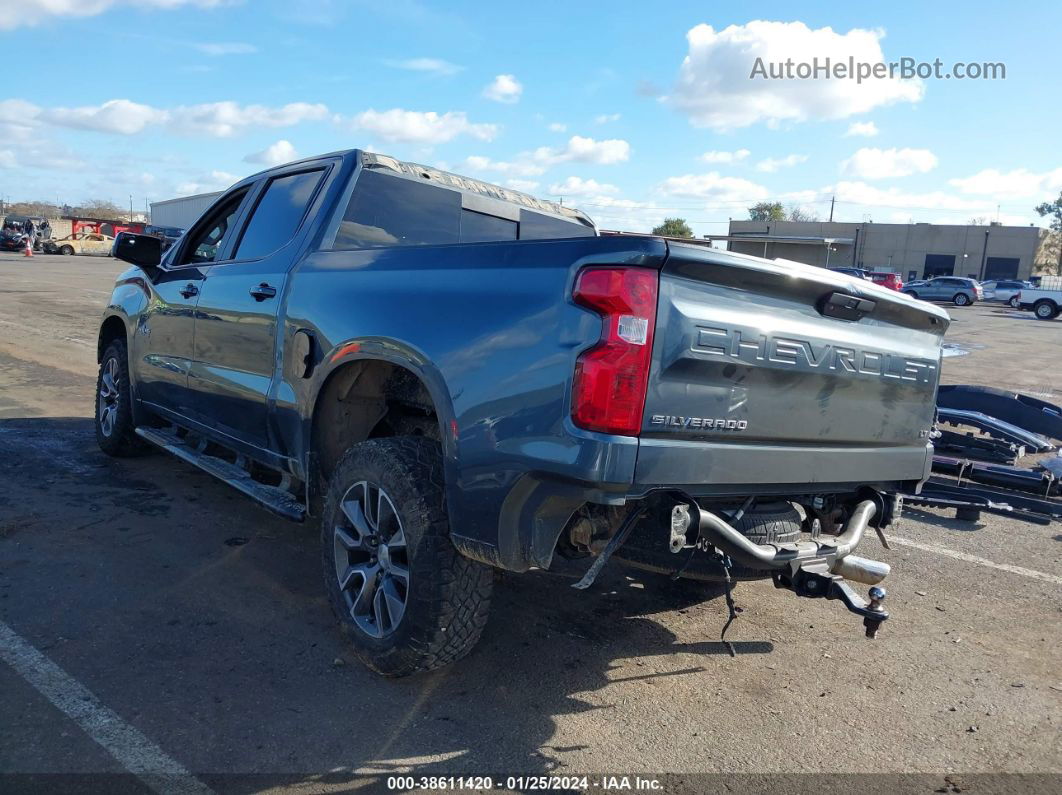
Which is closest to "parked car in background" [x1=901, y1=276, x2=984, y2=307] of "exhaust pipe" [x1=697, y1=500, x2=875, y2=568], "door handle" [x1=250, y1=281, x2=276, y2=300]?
"exhaust pipe" [x1=697, y1=500, x2=875, y2=568]

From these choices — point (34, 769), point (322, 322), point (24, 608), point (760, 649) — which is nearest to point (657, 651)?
point (760, 649)

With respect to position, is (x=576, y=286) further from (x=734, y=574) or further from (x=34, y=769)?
(x=34, y=769)

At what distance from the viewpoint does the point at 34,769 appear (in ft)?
8.73

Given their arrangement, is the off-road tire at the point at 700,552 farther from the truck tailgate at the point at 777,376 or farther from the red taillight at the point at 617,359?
the red taillight at the point at 617,359

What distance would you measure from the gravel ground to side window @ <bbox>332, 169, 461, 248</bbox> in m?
1.77

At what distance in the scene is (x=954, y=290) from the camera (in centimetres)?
4412

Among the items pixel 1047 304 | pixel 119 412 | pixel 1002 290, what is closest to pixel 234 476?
pixel 119 412

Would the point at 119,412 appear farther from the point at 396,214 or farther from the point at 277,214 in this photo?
the point at 396,214

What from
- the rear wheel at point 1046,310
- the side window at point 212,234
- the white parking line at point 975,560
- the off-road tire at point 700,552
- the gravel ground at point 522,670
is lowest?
the gravel ground at point 522,670

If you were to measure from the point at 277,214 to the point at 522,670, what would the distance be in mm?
2752

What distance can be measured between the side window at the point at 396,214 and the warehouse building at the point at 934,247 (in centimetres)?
6604

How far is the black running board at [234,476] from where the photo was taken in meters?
3.95

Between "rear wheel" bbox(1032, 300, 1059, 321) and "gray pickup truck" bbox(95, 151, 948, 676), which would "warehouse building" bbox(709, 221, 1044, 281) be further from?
"gray pickup truck" bbox(95, 151, 948, 676)

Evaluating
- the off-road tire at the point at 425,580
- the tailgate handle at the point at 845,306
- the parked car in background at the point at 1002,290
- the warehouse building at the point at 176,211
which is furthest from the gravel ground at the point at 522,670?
the warehouse building at the point at 176,211
